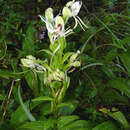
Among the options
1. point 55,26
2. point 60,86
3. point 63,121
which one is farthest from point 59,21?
point 63,121

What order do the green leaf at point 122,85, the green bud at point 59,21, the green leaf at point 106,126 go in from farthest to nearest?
the green leaf at point 122,85 < the green leaf at point 106,126 < the green bud at point 59,21

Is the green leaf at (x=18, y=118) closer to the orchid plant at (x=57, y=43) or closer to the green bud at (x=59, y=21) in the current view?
the orchid plant at (x=57, y=43)

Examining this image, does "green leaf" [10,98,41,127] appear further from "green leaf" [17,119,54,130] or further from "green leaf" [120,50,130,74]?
"green leaf" [120,50,130,74]

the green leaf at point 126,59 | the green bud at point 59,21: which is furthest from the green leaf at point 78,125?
the green bud at point 59,21

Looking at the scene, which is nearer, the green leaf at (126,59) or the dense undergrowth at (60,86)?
the dense undergrowth at (60,86)

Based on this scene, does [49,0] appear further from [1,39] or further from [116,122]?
[116,122]

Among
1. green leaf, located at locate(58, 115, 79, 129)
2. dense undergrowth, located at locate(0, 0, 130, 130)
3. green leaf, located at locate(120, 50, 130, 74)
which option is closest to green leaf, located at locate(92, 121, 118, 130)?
dense undergrowth, located at locate(0, 0, 130, 130)

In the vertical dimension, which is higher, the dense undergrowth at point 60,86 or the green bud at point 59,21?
the green bud at point 59,21

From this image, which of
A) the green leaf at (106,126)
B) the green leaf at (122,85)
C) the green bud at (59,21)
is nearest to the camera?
the green bud at (59,21)

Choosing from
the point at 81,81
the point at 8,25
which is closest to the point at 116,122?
the point at 81,81
